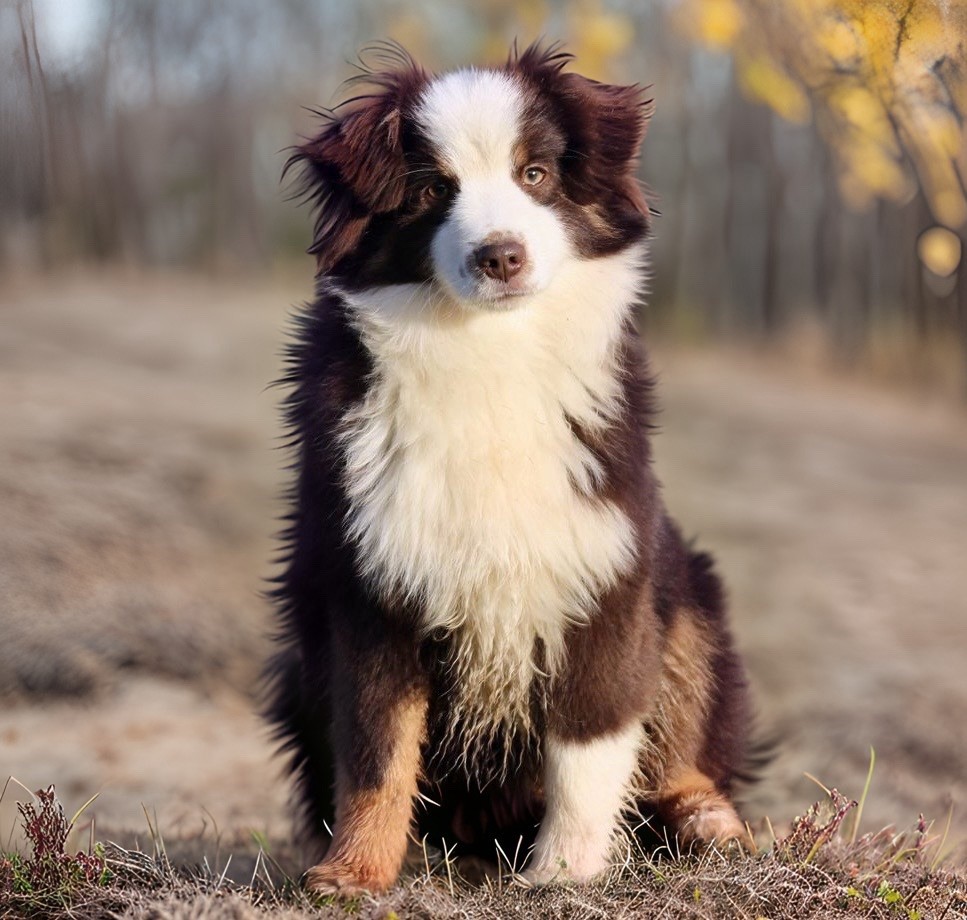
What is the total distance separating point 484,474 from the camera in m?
3.10

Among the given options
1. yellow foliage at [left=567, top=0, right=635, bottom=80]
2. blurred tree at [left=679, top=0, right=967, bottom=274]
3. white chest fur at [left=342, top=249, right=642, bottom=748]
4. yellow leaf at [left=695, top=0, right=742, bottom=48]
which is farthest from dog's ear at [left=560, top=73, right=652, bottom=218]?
yellow foliage at [left=567, top=0, right=635, bottom=80]

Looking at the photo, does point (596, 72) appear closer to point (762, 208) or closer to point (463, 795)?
point (762, 208)

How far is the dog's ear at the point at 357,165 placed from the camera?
320cm

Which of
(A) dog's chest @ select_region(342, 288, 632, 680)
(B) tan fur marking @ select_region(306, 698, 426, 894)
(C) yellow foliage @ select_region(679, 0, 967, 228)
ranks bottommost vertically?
(B) tan fur marking @ select_region(306, 698, 426, 894)

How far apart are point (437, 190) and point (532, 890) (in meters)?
1.87

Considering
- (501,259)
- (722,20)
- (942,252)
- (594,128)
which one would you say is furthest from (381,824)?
(722,20)

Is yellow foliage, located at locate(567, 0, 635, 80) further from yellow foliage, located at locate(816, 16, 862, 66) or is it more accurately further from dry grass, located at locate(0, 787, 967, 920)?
dry grass, located at locate(0, 787, 967, 920)

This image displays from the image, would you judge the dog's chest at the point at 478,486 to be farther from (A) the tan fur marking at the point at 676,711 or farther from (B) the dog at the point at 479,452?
(A) the tan fur marking at the point at 676,711

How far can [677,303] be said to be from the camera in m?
15.6

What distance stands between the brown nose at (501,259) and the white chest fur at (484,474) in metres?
0.15

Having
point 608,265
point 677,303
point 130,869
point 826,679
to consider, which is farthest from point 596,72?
point 130,869

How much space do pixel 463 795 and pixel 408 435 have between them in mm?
1191

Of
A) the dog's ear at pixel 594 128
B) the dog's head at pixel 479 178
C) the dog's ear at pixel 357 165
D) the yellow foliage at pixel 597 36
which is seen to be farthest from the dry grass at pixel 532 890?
the yellow foliage at pixel 597 36

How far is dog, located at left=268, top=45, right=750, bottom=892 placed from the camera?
122 inches
